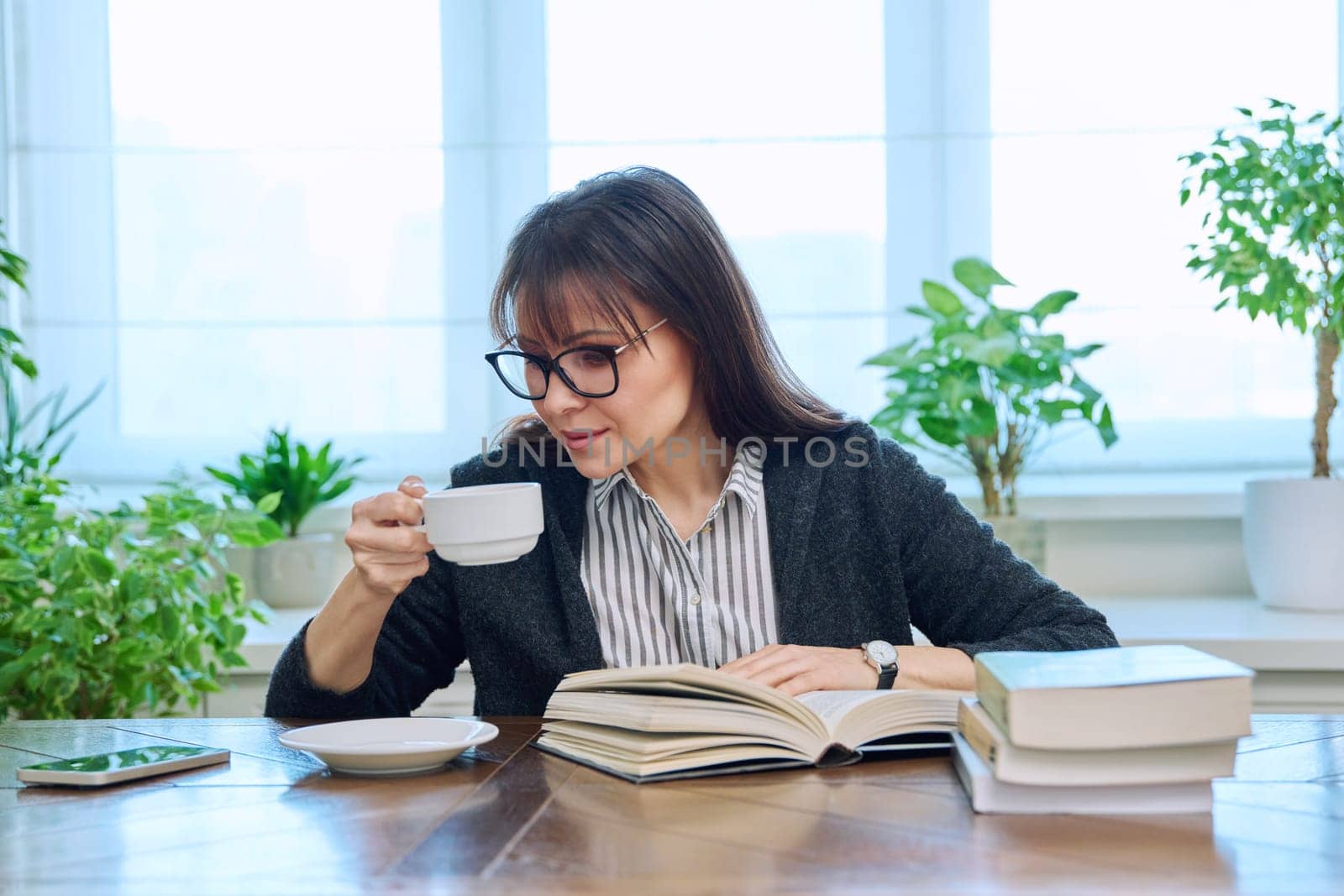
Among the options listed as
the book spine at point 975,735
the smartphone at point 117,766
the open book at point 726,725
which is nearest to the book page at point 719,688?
the open book at point 726,725

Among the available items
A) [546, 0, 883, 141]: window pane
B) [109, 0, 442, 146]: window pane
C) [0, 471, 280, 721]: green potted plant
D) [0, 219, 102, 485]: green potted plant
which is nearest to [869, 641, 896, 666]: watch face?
[0, 471, 280, 721]: green potted plant

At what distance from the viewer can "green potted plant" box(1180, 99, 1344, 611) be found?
2188 millimetres

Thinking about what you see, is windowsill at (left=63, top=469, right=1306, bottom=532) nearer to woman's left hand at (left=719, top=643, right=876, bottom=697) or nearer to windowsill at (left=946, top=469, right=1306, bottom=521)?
windowsill at (left=946, top=469, right=1306, bottom=521)

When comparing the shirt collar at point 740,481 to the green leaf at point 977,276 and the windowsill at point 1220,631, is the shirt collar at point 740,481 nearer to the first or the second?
the windowsill at point 1220,631

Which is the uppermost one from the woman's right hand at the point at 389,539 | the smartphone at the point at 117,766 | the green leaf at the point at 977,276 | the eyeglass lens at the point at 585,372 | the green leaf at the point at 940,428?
the green leaf at the point at 977,276

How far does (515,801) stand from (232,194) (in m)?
2.20

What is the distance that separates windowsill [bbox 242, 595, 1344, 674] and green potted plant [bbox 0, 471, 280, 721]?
0.13 metres

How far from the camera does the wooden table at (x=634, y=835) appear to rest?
0.78m

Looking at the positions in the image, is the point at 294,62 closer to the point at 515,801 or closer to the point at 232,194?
the point at 232,194

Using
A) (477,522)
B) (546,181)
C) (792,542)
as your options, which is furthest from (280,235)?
(477,522)

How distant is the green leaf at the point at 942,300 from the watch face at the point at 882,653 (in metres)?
1.14

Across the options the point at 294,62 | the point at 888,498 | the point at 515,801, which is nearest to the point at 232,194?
the point at 294,62

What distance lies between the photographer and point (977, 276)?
2385mm

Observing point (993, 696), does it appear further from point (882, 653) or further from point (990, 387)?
point (990, 387)
